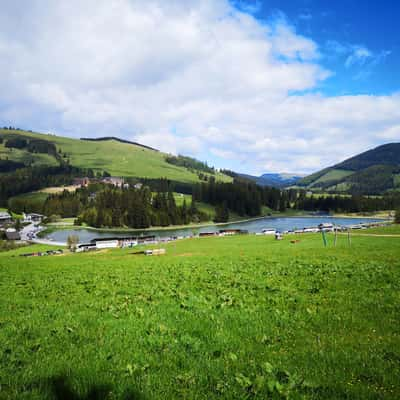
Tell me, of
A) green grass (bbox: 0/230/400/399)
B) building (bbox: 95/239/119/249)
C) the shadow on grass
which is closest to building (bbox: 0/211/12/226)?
building (bbox: 95/239/119/249)

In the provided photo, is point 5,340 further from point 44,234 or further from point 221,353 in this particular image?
point 44,234

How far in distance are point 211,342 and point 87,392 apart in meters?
3.09

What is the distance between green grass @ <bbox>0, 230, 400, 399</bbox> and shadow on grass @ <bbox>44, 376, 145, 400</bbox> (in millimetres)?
30

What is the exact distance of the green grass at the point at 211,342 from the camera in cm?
507

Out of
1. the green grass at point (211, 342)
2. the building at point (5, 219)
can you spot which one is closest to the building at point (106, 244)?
the green grass at point (211, 342)

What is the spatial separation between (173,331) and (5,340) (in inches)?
176

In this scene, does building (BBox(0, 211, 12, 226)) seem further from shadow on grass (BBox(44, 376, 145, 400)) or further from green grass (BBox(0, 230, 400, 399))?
shadow on grass (BBox(44, 376, 145, 400))

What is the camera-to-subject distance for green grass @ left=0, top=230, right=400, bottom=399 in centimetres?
507

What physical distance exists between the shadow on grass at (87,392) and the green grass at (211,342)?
3 centimetres

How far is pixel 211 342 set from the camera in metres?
6.98

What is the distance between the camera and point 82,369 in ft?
18.5

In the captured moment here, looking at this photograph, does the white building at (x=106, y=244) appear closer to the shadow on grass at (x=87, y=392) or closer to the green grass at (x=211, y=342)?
the green grass at (x=211, y=342)

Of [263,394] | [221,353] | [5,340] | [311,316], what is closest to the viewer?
[263,394]

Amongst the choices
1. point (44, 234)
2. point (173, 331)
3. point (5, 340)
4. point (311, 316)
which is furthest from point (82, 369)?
point (44, 234)
